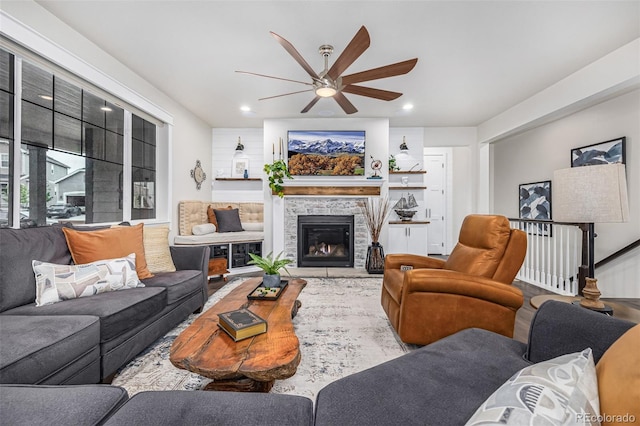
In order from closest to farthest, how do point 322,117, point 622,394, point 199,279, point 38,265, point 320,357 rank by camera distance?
point 622,394, point 38,265, point 320,357, point 199,279, point 322,117

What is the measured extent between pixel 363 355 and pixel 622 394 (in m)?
1.61

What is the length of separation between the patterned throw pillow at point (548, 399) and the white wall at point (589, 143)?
4066 millimetres

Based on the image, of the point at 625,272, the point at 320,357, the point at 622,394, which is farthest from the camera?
the point at 625,272

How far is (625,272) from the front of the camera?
3418 millimetres

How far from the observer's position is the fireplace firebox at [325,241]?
16.2ft

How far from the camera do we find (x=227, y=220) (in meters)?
4.91

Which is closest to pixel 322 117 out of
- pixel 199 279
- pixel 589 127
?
pixel 199 279

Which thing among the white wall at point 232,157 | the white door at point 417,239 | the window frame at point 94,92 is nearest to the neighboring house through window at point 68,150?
the window frame at point 94,92

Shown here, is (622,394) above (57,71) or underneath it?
underneath

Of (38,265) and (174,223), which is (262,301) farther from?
(174,223)

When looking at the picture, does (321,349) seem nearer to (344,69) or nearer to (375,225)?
(344,69)

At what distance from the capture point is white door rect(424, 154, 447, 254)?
6434 millimetres

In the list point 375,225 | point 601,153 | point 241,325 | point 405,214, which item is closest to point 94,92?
point 241,325

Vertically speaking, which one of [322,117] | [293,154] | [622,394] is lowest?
[622,394]
